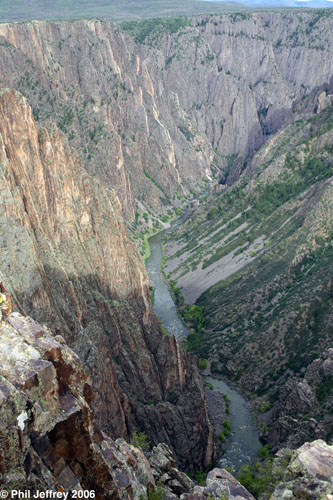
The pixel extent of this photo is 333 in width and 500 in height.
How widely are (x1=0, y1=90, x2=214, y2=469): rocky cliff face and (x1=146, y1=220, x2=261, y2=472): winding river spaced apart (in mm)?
5060

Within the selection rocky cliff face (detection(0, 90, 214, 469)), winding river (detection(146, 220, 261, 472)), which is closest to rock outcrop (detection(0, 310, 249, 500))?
rocky cliff face (detection(0, 90, 214, 469))

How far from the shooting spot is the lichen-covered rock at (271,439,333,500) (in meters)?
23.9

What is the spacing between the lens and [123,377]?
61875 mm

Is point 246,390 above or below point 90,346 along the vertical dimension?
below

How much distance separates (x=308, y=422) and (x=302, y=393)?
6550 millimetres

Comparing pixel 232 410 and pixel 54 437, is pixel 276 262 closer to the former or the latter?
pixel 232 410

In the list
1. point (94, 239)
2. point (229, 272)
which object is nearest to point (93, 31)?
point (229, 272)

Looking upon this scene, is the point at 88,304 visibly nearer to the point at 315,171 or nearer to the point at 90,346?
the point at 90,346

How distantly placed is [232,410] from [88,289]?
1031 inches

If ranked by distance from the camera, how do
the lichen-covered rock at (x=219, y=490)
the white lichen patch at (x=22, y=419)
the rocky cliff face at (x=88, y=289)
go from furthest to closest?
the rocky cliff face at (x=88, y=289) < the lichen-covered rock at (x=219, y=490) < the white lichen patch at (x=22, y=419)

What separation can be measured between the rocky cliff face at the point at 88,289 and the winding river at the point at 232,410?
5.06 metres

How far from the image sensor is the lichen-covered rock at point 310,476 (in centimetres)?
2389

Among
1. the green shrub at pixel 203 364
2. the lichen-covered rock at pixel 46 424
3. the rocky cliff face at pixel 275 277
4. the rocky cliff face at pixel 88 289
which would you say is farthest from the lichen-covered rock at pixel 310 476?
the green shrub at pixel 203 364

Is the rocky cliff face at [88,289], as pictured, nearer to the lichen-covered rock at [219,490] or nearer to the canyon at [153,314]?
the canyon at [153,314]
